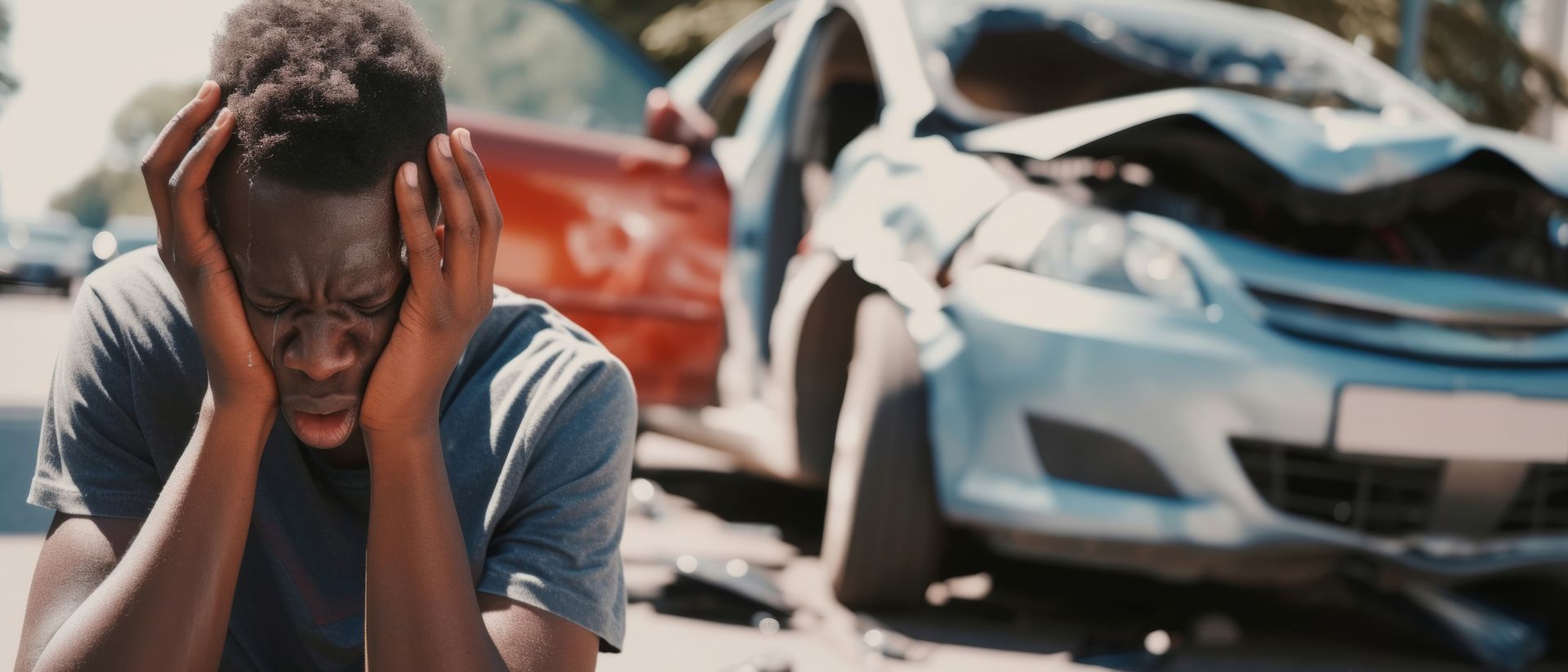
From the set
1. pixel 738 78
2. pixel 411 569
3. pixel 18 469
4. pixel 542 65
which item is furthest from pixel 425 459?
pixel 18 469

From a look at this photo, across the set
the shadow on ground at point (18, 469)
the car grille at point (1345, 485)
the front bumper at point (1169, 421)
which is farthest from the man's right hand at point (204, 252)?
the shadow on ground at point (18, 469)

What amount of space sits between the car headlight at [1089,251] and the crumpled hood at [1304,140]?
13 centimetres

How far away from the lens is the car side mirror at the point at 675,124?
4316mm

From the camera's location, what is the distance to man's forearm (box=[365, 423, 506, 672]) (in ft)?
4.77

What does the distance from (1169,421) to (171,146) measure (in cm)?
210

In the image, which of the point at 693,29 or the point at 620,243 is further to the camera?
the point at 693,29

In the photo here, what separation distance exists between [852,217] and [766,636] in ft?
3.44

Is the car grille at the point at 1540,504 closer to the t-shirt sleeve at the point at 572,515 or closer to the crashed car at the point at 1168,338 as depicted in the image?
the crashed car at the point at 1168,338

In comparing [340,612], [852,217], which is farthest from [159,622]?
[852,217]

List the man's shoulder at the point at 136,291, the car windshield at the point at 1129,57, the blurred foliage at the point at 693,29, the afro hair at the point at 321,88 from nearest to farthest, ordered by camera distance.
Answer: the afro hair at the point at 321,88, the man's shoulder at the point at 136,291, the car windshield at the point at 1129,57, the blurred foliage at the point at 693,29

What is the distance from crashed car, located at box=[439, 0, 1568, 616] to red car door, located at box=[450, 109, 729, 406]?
0.37 metres

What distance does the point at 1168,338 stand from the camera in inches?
118

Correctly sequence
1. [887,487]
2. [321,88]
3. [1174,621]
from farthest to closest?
[1174,621] < [887,487] < [321,88]

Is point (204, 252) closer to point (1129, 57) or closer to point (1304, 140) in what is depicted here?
point (1304, 140)
